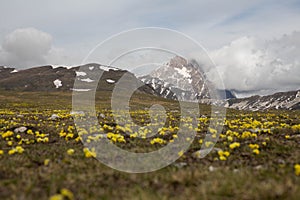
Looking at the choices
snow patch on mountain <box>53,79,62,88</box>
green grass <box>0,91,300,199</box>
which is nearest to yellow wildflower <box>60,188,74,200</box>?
green grass <box>0,91,300,199</box>

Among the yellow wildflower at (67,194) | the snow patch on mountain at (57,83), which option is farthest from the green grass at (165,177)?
the snow patch on mountain at (57,83)

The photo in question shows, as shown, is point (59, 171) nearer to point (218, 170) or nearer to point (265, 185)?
point (218, 170)

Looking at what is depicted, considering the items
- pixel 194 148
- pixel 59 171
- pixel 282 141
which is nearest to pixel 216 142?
pixel 194 148

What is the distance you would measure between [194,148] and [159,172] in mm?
4020

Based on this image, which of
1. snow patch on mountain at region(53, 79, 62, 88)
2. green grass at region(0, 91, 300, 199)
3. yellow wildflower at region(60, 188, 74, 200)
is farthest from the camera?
snow patch on mountain at region(53, 79, 62, 88)

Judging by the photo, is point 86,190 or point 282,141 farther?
point 282,141

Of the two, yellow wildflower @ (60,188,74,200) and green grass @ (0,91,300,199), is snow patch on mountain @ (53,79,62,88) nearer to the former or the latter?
green grass @ (0,91,300,199)

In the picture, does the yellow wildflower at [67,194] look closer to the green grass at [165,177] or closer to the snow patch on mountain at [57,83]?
the green grass at [165,177]

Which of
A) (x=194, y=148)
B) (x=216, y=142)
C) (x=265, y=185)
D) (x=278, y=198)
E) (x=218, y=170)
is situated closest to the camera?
(x=278, y=198)

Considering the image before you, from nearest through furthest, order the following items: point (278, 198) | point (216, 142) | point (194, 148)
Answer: point (278, 198), point (194, 148), point (216, 142)

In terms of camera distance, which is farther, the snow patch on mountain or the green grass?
the snow patch on mountain

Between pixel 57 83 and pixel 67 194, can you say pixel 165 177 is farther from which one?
pixel 57 83

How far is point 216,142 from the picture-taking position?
13.3 m

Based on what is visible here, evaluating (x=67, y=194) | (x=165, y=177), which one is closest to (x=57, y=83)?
(x=165, y=177)
